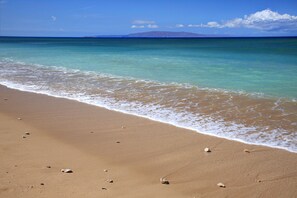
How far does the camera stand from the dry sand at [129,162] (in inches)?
159

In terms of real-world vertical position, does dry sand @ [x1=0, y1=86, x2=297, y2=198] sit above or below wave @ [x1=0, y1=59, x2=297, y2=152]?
below

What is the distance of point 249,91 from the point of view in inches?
449

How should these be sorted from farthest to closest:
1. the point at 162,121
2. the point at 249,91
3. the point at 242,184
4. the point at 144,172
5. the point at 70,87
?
the point at 70,87
the point at 249,91
the point at 162,121
the point at 144,172
the point at 242,184

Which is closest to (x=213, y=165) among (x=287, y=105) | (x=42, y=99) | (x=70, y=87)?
(x=287, y=105)

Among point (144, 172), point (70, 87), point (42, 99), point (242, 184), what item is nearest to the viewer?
point (242, 184)

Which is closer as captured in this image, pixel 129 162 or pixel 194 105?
pixel 129 162

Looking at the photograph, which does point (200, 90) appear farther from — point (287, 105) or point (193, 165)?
point (193, 165)

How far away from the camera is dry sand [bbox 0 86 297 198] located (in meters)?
4.05

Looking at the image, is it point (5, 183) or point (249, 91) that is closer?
point (5, 183)

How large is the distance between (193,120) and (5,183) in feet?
14.1

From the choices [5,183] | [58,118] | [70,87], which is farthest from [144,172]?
[70,87]

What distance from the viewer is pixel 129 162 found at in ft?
16.3

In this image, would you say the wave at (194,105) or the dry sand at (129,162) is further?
the wave at (194,105)

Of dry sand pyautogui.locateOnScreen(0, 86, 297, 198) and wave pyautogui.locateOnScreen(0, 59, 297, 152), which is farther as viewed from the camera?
wave pyautogui.locateOnScreen(0, 59, 297, 152)
